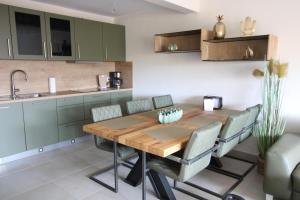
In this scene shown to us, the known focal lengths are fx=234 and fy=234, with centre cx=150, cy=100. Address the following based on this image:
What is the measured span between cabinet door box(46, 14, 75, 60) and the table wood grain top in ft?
5.69

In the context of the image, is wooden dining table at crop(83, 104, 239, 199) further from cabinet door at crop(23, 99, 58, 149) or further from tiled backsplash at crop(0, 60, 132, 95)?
tiled backsplash at crop(0, 60, 132, 95)

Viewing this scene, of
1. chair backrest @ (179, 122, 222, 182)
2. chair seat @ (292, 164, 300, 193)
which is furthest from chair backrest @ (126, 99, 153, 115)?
chair seat @ (292, 164, 300, 193)

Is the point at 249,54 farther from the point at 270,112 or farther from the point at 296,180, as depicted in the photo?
the point at 296,180

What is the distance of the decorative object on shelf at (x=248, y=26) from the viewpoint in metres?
2.87

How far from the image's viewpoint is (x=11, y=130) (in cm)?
309

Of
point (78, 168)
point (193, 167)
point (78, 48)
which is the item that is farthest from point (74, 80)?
point (193, 167)

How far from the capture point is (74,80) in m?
4.25

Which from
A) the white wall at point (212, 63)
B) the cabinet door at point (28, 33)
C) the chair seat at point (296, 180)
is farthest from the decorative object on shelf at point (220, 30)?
the cabinet door at point (28, 33)

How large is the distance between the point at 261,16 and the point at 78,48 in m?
2.74

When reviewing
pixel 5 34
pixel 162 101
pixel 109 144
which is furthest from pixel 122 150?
pixel 5 34

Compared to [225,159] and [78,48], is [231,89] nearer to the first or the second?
[225,159]

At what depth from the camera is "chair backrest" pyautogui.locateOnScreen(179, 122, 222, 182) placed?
5.70 ft

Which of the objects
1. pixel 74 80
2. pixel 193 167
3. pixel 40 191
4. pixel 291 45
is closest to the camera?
pixel 193 167

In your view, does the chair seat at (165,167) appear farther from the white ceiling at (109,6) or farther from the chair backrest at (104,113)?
the white ceiling at (109,6)
